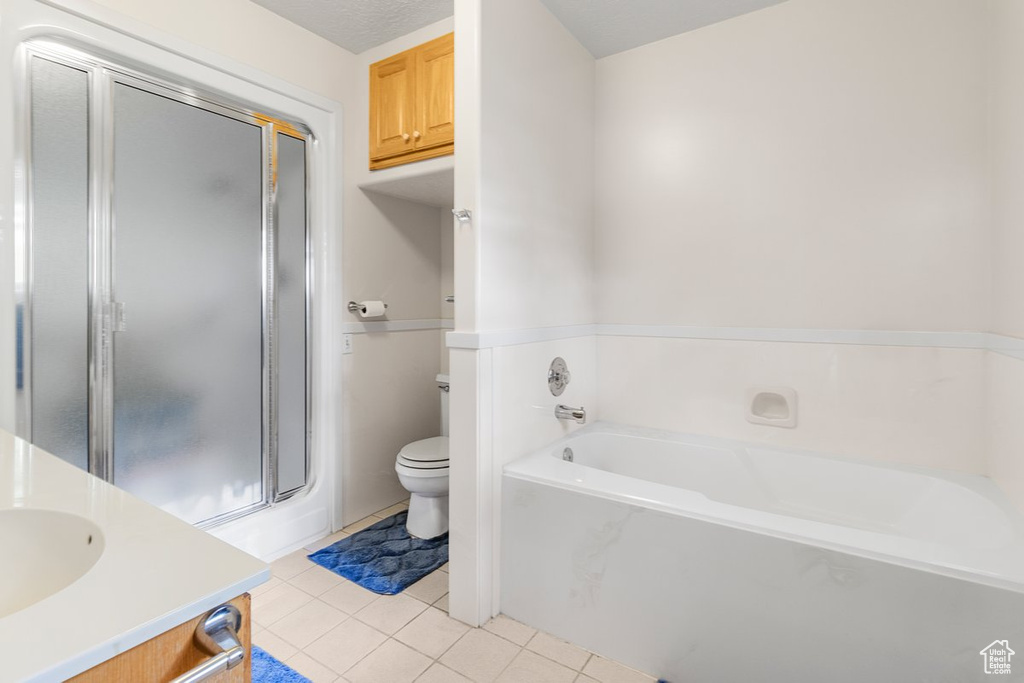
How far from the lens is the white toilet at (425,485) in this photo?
2.29 m

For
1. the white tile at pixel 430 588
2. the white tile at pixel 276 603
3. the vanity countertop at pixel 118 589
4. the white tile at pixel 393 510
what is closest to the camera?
the vanity countertop at pixel 118 589

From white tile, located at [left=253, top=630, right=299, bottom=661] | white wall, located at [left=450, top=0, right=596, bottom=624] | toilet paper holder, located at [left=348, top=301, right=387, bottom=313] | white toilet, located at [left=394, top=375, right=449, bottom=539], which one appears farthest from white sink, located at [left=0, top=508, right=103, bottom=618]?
toilet paper holder, located at [left=348, top=301, right=387, bottom=313]

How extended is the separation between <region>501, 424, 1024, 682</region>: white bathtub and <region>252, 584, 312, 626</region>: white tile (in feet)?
2.64

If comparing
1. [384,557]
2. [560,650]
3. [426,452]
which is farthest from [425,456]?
[560,650]

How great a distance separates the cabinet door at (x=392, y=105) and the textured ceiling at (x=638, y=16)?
713mm

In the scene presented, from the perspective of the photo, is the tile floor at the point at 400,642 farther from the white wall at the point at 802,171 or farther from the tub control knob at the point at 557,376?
the white wall at the point at 802,171

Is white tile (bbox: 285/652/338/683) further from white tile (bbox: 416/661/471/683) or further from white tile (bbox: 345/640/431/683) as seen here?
white tile (bbox: 416/661/471/683)

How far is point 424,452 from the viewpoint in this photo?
242 centimetres

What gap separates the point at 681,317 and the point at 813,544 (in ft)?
4.03

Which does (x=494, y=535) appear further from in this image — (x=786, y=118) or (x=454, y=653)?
(x=786, y=118)

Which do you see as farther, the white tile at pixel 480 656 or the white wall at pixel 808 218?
the white wall at pixel 808 218

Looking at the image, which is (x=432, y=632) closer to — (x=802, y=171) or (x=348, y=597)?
(x=348, y=597)

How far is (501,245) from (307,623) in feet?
5.08

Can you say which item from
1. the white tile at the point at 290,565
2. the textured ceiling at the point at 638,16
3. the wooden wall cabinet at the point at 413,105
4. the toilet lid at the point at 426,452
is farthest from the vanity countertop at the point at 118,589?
the textured ceiling at the point at 638,16
